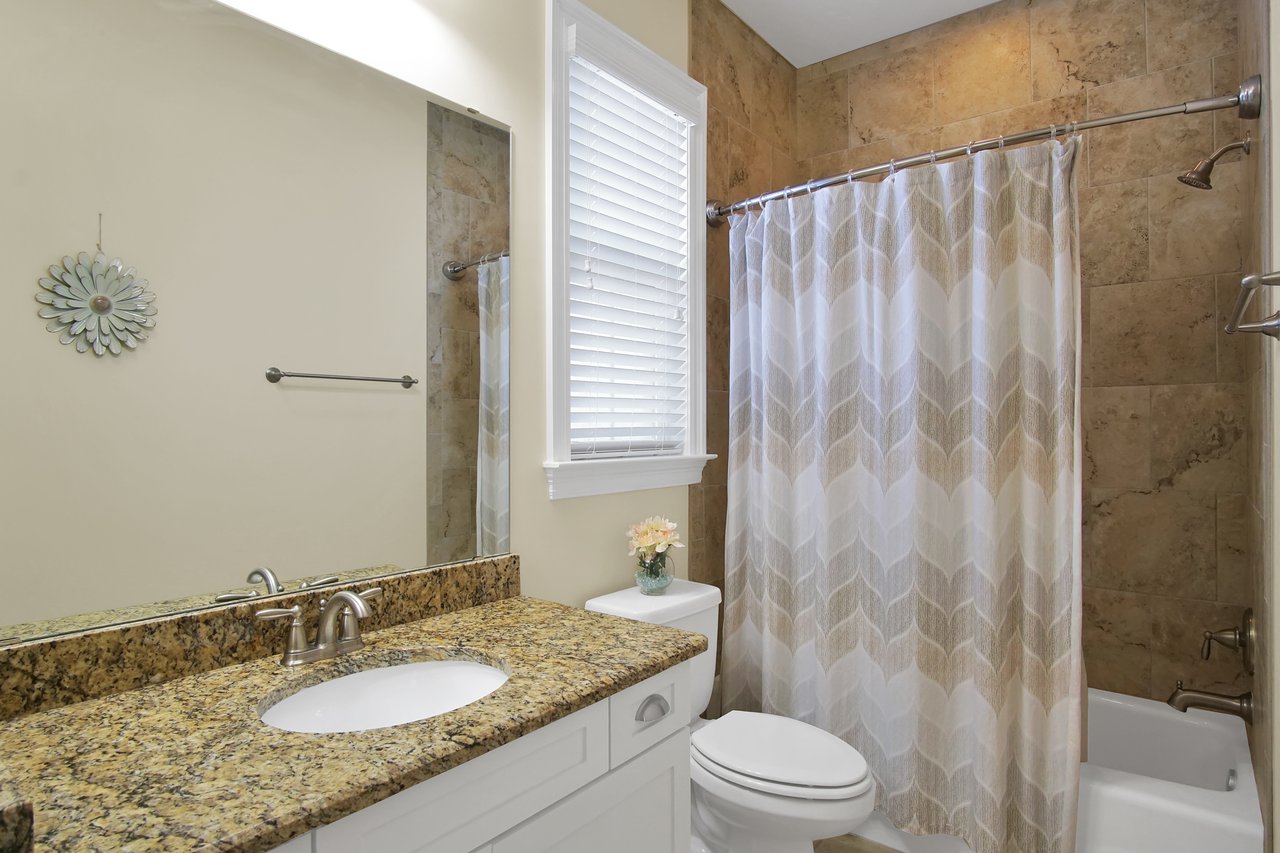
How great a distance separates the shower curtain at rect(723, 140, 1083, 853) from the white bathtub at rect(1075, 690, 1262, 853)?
152mm

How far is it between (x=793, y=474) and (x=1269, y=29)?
1468mm

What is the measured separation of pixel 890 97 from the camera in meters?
2.69

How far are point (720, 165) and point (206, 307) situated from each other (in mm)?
1812

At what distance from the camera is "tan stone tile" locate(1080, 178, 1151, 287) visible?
2213 millimetres

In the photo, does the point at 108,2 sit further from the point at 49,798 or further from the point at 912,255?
the point at 912,255

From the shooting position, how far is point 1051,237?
1.70 meters

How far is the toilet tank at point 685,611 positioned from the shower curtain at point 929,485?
0.29 metres

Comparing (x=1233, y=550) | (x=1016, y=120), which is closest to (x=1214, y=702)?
(x=1233, y=550)

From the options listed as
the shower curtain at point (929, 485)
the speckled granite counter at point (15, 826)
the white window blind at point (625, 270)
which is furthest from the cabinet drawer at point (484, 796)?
the shower curtain at point (929, 485)

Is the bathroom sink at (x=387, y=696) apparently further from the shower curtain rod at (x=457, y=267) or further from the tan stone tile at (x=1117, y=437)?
the tan stone tile at (x=1117, y=437)

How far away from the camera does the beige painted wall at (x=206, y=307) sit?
0.99 metres

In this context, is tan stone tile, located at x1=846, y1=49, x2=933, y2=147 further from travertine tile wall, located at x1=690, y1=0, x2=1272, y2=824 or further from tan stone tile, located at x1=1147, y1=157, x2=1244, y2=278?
tan stone tile, located at x1=1147, y1=157, x2=1244, y2=278

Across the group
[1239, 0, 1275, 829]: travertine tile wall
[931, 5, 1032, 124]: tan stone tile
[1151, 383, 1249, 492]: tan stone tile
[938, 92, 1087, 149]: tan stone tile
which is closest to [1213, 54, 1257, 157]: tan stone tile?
[1239, 0, 1275, 829]: travertine tile wall

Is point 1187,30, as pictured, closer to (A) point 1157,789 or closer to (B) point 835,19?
(B) point 835,19
